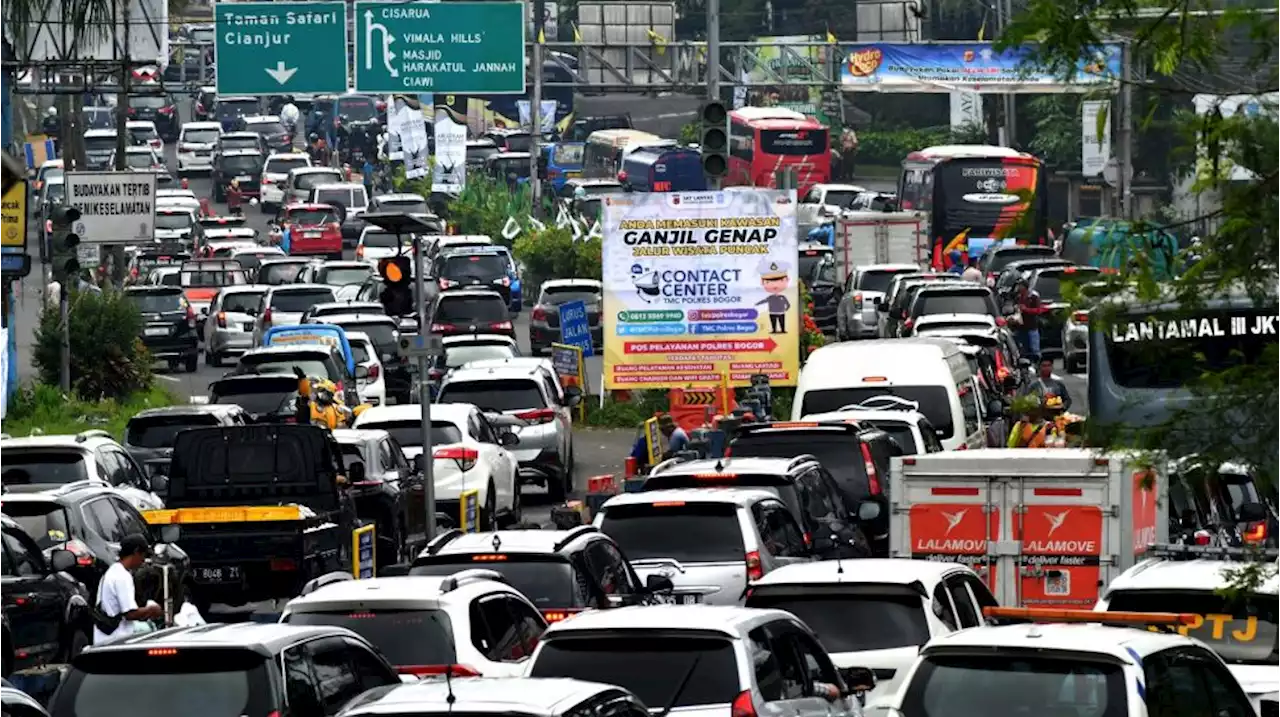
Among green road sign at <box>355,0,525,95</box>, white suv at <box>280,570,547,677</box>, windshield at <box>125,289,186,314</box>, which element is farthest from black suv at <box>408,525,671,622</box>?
green road sign at <box>355,0,525,95</box>

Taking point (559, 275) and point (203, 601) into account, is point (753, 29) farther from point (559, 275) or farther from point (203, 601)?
point (203, 601)

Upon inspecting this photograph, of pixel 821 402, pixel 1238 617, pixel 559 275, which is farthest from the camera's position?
pixel 559 275

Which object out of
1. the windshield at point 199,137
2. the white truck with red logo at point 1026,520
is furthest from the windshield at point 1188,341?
the windshield at point 199,137

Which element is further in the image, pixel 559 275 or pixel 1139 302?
pixel 559 275

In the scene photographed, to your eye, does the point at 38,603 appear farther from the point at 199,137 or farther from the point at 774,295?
the point at 199,137

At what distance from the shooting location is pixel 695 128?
9925 centimetres

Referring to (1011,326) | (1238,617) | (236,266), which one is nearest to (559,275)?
(236,266)

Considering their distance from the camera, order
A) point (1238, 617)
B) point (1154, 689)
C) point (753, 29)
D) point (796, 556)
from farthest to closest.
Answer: point (753, 29) < point (796, 556) < point (1238, 617) < point (1154, 689)

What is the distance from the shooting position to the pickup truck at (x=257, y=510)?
75.2 feet

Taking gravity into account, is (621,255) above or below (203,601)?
above

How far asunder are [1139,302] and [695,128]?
90.4 m

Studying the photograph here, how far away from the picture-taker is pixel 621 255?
117ft

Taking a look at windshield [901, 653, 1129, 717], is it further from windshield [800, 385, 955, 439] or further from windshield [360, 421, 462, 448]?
windshield [360, 421, 462, 448]

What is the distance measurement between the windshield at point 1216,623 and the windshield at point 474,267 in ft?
131
